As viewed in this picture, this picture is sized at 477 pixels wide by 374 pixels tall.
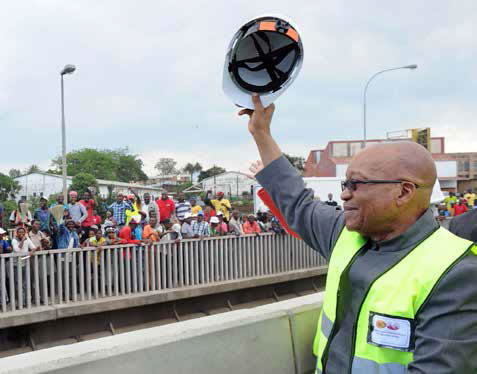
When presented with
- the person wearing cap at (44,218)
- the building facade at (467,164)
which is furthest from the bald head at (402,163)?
the building facade at (467,164)

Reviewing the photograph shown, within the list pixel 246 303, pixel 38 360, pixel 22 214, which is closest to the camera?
pixel 38 360

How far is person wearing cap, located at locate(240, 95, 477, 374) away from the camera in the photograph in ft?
4.83

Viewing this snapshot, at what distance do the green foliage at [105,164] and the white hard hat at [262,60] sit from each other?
73008 mm

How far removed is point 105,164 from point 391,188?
85122mm

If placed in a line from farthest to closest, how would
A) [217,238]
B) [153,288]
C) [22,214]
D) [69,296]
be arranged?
[22,214] → [217,238] → [153,288] → [69,296]

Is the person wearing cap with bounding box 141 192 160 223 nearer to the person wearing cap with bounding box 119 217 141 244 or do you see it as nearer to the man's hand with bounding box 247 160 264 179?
the person wearing cap with bounding box 119 217 141 244

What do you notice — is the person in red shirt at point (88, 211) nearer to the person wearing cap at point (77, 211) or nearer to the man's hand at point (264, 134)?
the person wearing cap at point (77, 211)

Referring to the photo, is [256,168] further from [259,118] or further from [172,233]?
[172,233]

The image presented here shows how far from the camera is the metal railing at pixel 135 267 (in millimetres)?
8930

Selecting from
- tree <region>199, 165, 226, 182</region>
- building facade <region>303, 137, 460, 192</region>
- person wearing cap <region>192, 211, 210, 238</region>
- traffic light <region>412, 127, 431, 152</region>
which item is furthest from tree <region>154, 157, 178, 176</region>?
person wearing cap <region>192, 211, 210, 238</region>

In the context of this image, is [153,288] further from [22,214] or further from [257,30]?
[257,30]

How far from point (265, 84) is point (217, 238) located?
969 cm

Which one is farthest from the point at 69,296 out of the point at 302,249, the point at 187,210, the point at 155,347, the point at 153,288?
the point at 155,347

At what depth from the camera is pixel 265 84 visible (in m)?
2.21
